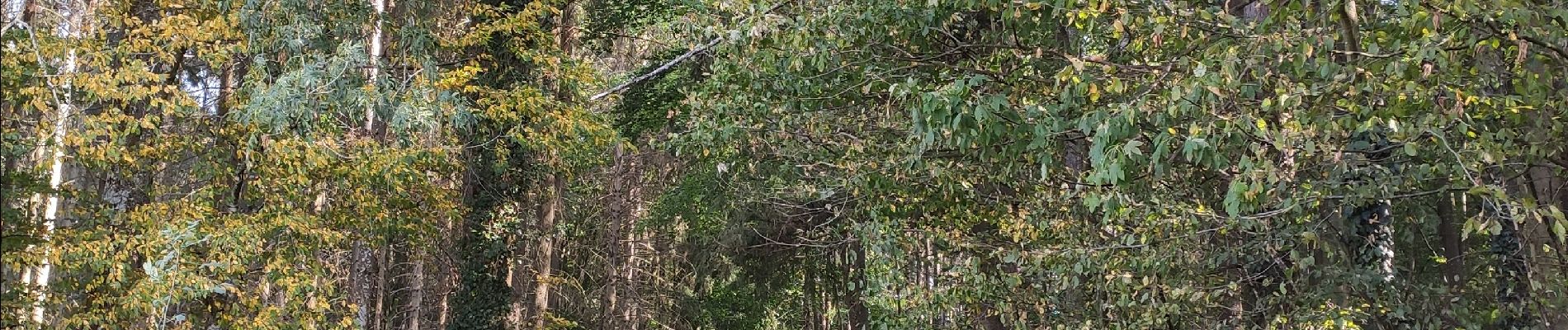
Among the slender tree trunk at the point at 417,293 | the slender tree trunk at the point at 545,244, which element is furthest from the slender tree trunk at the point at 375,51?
the slender tree trunk at the point at 545,244

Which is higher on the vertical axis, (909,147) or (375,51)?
(909,147)

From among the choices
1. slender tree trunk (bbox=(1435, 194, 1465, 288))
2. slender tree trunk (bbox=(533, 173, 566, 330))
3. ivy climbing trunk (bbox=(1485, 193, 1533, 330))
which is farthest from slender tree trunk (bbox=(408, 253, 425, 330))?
ivy climbing trunk (bbox=(1485, 193, 1533, 330))

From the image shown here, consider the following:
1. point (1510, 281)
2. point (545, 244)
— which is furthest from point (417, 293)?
point (1510, 281)

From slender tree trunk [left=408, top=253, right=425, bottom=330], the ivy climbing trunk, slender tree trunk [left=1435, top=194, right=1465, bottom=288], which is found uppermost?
the ivy climbing trunk

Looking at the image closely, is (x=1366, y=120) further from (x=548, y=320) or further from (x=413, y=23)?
(x=548, y=320)

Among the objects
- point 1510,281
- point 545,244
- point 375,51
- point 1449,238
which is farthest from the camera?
point 545,244

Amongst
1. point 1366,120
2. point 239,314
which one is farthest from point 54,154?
point 1366,120

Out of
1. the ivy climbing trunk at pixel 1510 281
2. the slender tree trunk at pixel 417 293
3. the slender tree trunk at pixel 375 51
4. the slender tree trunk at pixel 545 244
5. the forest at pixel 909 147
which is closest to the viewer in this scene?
the forest at pixel 909 147

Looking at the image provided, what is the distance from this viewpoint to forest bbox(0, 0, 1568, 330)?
4.43 metres

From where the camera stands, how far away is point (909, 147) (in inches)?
285

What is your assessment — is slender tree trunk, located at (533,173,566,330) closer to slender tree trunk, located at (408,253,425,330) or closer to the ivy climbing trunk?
slender tree trunk, located at (408,253,425,330)

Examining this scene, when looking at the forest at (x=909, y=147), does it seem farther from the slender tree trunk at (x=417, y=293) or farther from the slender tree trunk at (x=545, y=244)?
the slender tree trunk at (x=417, y=293)

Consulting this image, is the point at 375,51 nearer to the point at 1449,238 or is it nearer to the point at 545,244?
the point at 545,244

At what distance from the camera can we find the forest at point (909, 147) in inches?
174
